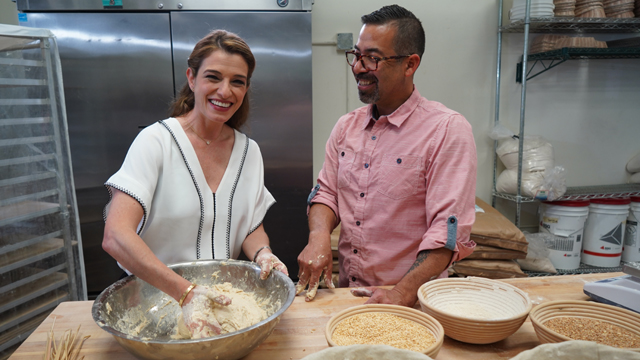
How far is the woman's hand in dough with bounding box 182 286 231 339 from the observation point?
0.93m

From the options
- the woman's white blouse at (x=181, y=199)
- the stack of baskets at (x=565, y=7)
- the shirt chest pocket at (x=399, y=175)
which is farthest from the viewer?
the stack of baskets at (x=565, y=7)

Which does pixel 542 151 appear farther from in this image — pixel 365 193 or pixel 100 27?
pixel 100 27

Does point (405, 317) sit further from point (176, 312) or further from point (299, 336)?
point (176, 312)

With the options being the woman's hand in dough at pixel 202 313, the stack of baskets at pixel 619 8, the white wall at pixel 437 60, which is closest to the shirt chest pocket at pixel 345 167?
the woman's hand in dough at pixel 202 313

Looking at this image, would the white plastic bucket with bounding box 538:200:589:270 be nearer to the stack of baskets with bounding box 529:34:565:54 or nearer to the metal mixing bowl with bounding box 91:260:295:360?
the stack of baskets with bounding box 529:34:565:54

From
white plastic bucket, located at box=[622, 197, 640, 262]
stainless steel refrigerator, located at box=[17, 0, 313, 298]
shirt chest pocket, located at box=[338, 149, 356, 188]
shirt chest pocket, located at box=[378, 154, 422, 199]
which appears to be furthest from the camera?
white plastic bucket, located at box=[622, 197, 640, 262]

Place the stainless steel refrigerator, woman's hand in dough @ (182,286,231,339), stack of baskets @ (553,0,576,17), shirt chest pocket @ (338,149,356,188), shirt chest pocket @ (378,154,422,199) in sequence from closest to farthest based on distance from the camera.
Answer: woman's hand in dough @ (182,286,231,339)
shirt chest pocket @ (378,154,422,199)
shirt chest pocket @ (338,149,356,188)
the stainless steel refrigerator
stack of baskets @ (553,0,576,17)

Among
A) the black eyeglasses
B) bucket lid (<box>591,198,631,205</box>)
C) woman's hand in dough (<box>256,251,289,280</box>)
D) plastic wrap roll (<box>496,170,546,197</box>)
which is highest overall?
the black eyeglasses

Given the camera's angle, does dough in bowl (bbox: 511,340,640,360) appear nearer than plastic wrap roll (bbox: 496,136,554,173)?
Yes

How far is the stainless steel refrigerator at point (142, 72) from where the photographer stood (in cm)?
246

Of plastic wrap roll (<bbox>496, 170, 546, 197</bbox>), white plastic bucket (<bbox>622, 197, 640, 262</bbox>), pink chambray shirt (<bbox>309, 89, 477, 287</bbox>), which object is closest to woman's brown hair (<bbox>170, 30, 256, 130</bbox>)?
pink chambray shirt (<bbox>309, 89, 477, 287</bbox>)

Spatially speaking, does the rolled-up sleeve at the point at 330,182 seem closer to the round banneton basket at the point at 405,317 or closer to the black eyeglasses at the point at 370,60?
the black eyeglasses at the point at 370,60

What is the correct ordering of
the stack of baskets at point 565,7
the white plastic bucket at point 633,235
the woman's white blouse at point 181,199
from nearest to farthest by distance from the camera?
the woman's white blouse at point 181,199
the stack of baskets at point 565,7
the white plastic bucket at point 633,235

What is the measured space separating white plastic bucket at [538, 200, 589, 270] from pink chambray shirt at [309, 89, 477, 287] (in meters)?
1.83
